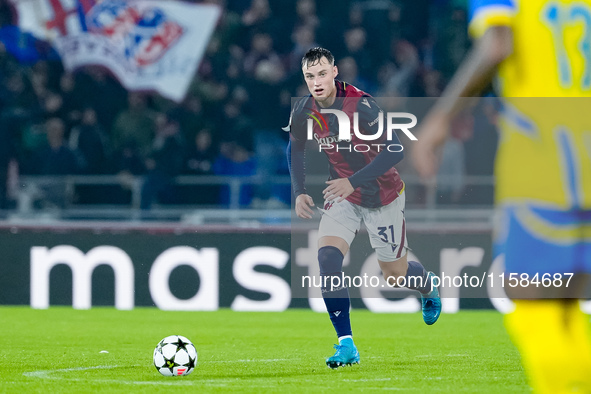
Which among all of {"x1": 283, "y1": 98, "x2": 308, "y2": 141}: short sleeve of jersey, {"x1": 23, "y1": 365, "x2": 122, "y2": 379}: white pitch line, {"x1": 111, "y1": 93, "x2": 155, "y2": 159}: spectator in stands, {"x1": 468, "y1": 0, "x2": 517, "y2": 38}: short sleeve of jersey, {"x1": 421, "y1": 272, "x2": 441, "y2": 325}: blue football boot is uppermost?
{"x1": 468, "y1": 0, "x2": 517, "y2": 38}: short sleeve of jersey

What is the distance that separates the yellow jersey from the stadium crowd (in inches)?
338

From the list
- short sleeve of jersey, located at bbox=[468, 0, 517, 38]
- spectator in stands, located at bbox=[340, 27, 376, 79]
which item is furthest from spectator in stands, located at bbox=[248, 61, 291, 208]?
short sleeve of jersey, located at bbox=[468, 0, 517, 38]

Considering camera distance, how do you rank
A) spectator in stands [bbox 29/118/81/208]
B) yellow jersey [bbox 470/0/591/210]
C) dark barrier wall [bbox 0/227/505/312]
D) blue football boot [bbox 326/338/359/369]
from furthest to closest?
spectator in stands [bbox 29/118/81/208], dark barrier wall [bbox 0/227/505/312], blue football boot [bbox 326/338/359/369], yellow jersey [bbox 470/0/591/210]

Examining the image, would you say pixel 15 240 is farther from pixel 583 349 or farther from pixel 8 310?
pixel 583 349

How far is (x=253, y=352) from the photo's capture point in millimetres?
7852

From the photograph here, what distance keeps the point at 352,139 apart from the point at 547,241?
12.2ft

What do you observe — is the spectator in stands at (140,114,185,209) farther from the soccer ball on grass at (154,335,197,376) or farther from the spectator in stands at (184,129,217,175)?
the soccer ball on grass at (154,335,197,376)

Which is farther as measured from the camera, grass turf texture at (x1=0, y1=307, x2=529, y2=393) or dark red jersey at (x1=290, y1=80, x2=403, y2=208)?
dark red jersey at (x1=290, y1=80, x2=403, y2=208)

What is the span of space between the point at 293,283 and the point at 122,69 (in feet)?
12.0

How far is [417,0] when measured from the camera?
14.0m

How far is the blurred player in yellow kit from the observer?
10.6ft

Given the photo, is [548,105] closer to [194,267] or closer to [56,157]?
[194,267]

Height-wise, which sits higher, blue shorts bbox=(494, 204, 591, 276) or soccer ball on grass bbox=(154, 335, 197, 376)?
blue shorts bbox=(494, 204, 591, 276)

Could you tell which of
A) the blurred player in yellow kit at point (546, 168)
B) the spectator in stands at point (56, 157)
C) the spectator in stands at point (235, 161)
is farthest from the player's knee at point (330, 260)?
the spectator in stands at point (56, 157)
